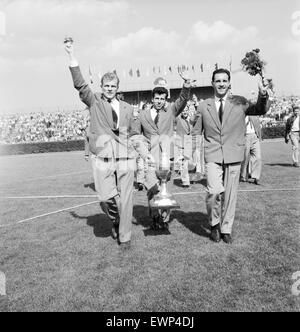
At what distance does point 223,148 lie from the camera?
5539 millimetres

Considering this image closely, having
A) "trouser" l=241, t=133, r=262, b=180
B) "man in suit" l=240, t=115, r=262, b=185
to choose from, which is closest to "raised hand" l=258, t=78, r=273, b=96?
"trouser" l=241, t=133, r=262, b=180

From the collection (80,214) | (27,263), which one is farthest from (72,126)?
(27,263)

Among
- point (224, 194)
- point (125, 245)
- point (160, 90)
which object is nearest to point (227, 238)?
point (224, 194)

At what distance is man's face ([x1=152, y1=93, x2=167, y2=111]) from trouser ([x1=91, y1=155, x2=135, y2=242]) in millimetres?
1230

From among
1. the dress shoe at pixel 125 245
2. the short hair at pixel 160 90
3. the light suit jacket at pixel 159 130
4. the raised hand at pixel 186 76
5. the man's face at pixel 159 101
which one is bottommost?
the dress shoe at pixel 125 245

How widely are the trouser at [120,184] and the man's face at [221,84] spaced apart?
1572 mm

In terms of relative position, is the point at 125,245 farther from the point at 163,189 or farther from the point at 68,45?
the point at 68,45

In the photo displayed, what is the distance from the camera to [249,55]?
209 inches

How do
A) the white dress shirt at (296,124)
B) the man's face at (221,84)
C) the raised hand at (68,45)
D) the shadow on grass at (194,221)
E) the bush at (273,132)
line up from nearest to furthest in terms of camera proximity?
the raised hand at (68,45) → the man's face at (221,84) → the shadow on grass at (194,221) → the white dress shirt at (296,124) → the bush at (273,132)

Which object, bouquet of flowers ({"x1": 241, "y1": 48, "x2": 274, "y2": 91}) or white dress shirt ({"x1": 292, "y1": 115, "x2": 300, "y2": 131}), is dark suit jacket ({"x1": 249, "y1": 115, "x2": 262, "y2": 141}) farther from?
bouquet of flowers ({"x1": 241, "y1": 48, "x2": 274, "y2": 91})

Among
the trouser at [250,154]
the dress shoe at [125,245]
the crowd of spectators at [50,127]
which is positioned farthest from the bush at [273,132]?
the dress shoe at [125,245]

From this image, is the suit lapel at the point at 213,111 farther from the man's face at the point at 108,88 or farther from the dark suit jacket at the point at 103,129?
the man's face at the point at 108,88

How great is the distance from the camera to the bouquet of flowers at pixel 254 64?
5188 millimetres
